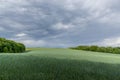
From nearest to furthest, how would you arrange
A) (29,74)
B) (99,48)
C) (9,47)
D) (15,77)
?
(15,77), (29,74), (9,47), (99,48)

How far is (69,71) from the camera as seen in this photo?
32.6 ft

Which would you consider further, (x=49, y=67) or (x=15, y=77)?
(x=49, y=67)

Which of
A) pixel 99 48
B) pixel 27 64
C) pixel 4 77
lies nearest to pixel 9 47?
pixel 99 48

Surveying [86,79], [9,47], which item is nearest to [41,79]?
[86,79]

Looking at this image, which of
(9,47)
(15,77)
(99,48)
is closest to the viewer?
(15,77)

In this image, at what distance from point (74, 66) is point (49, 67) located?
4.38ft

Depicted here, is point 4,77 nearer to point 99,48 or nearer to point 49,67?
point 49,67

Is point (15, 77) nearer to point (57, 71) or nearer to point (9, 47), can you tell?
point (57, 71)

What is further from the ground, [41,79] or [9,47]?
[9,47]

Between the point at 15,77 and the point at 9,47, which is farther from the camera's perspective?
the point at 9,47

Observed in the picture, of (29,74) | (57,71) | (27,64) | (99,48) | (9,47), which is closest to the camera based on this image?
(29,74)

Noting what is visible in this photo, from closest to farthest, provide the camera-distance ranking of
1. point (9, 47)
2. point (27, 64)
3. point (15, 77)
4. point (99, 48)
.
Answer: point (15, 77)
point (27, 64)
point (9, 47)
point (99, 48)

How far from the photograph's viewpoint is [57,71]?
9.67 m

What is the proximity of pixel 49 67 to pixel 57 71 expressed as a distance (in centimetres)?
67
